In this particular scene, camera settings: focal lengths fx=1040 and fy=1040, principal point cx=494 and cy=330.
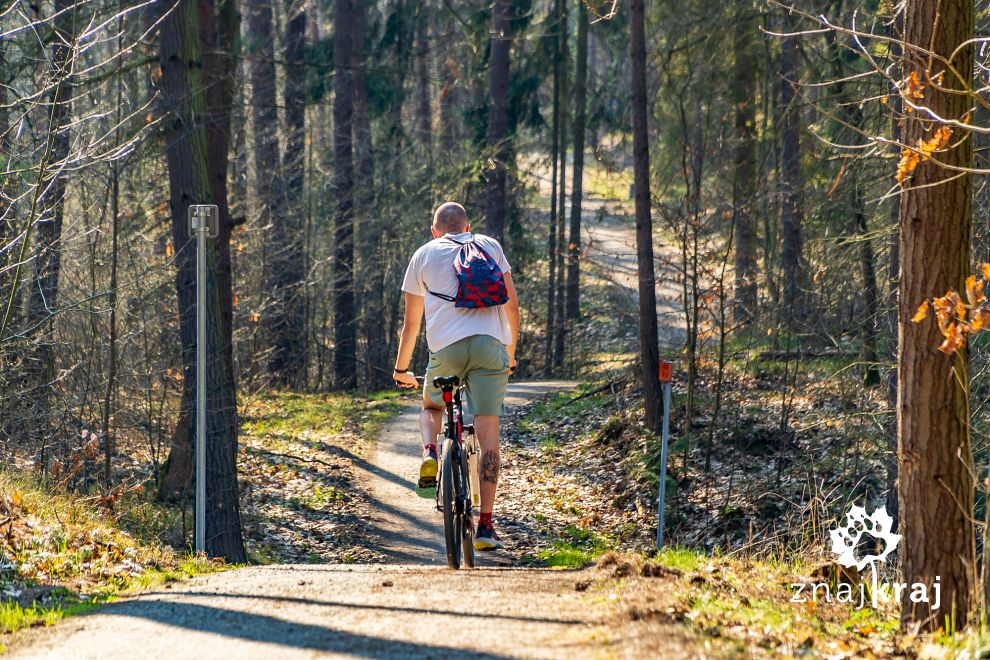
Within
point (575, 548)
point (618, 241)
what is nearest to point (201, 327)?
point (575, 548)

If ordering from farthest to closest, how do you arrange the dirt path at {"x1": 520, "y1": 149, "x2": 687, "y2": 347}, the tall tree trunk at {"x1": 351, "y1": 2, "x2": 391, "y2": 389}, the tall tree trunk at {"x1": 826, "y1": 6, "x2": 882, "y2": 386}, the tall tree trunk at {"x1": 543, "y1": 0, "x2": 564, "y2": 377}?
the dirt path at {"x1": 520, "y1": 149, "x2": 687, "y2": 347}
the tall tree trunk at {"x1": 543, "y1": 0, "x2": 564, "y2": 377}
the tall tree trunk at {"x1": 351, "y1": 2, "x2": 391, "y2": 389}
the tall tree trunk at {"x1": 826, "y1": 6, "x2": 882, "y2": 386}

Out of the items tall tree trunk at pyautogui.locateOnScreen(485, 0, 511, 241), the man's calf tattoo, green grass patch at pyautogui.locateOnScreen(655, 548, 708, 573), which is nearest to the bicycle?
the man's calf tattoo

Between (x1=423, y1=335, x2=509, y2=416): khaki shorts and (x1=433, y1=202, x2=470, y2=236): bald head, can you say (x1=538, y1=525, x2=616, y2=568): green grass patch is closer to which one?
(x1=423, y1=335, x2=509, y2=416): khaki shorts

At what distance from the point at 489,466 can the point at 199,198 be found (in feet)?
15.6

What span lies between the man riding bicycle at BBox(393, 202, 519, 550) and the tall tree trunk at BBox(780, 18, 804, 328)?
98.6 inches

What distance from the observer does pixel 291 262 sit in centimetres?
2250

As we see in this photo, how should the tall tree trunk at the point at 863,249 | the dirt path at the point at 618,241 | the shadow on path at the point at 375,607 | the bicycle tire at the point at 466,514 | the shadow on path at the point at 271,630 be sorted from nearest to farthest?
the shadow on path at the point at 271,630 < the shadow on path at the point at 375,607 < the bicycle tire at the point at 466,514 < the tall tree trunk at the point at 863,249 < the dirt path at the point at 618,241

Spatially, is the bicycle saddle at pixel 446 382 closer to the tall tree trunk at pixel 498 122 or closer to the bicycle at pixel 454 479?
the bicycle at pixel 454 479

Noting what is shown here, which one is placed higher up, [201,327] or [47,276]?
[47,276]

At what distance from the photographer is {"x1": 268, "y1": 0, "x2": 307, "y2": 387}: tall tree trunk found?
22.1m

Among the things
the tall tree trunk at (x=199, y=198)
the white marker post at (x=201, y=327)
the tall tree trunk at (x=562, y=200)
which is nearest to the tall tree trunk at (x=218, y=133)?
the tall tree trunk at (x=199, y=198)

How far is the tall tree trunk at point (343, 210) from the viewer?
23.7m

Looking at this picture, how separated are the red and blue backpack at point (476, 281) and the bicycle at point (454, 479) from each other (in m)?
0.56

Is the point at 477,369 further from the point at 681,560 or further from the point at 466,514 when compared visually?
the point at 681,560
